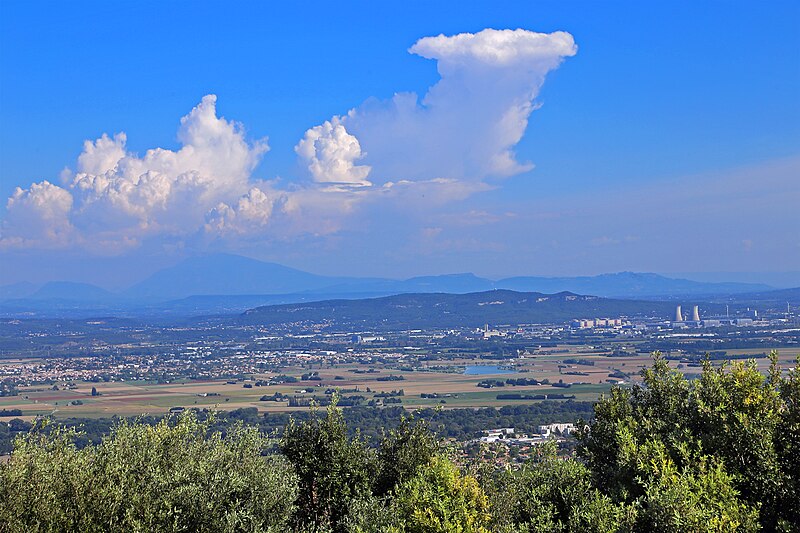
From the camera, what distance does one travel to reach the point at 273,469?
16375 millimetres

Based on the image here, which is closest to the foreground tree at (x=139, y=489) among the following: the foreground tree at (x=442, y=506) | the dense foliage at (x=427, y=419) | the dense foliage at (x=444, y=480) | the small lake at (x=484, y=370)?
the dense foliage at (x=444, y=480)

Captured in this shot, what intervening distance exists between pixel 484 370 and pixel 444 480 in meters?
112

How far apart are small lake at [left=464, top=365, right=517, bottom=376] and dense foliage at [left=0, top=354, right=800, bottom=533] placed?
3938 inches

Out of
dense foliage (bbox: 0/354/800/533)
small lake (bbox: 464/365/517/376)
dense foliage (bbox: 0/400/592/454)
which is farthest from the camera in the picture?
small lake (bbox: 464/365/517/376)

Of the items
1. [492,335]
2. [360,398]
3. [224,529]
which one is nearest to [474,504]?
[224,529]

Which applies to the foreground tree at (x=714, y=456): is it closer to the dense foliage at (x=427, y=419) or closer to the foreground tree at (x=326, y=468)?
the foreground tree at (x=326, y=468)

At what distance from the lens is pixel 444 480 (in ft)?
48.9

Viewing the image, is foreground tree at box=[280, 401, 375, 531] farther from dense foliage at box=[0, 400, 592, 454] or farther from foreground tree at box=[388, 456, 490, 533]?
dense foliage at box=[0, 400, 592, 454]

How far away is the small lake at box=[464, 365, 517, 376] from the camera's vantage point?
119438 millimetres

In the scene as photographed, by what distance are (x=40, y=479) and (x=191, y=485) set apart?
114 inches

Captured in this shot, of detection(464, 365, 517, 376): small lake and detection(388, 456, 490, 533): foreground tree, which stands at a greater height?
detection(388, 456, 490, 533): foreground tree

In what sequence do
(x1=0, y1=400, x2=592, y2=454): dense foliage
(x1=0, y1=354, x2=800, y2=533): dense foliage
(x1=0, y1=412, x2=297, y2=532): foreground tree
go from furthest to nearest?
(x1=0, y1=400, x2=592, y2=454): dense foliage < (x1=0, y1=412, x2=297, y2=532): foreground tree < (x1=0, y1=354, x2=800, y2=533): dense foliage

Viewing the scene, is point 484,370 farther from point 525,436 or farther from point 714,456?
point 714,456

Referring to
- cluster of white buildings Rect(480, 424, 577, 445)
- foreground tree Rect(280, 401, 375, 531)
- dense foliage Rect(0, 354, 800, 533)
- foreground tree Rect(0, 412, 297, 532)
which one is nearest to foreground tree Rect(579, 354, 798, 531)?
dense foliage Rect(0, 354, 800, 533)
